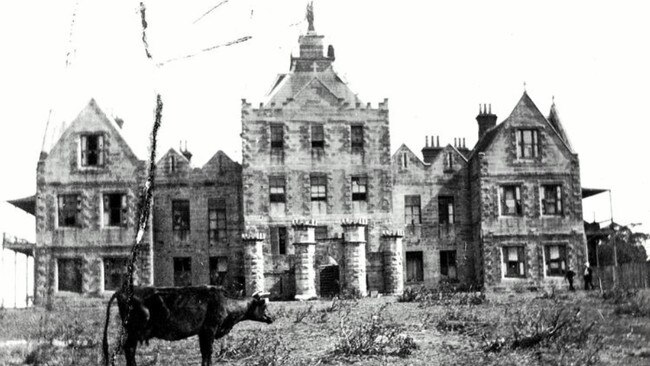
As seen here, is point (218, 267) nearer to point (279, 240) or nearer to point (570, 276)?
point (279, 240)

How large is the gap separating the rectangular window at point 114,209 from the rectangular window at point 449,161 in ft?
54.5

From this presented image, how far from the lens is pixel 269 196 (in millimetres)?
39250

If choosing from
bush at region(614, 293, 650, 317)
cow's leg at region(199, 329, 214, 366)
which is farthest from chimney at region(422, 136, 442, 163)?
cow's leg at region(199, 329, 214, 366)

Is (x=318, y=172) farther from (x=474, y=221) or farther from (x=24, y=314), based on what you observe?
(x=24, y=314)

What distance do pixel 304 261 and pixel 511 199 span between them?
40.3 ft

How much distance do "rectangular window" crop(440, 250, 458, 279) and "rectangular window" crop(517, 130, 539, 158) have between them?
20.6 feet

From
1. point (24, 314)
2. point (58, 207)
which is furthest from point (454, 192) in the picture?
point (24, 314)

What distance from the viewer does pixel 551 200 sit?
40719 mm

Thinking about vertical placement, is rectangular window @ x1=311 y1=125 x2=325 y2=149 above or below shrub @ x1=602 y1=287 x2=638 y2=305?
above

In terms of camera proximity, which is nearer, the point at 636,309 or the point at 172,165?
the point at 636,309

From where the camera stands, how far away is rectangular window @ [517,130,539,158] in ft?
134

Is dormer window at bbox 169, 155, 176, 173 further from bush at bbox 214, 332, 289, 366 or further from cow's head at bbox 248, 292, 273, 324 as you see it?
cow's head at bbox 248, 292, 273, 324

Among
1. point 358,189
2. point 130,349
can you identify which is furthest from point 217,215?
point 130,349

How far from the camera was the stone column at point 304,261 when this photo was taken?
34.4 m
